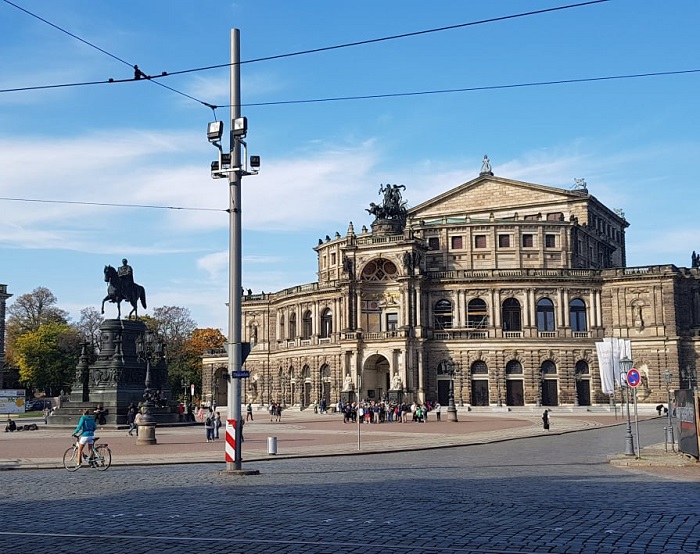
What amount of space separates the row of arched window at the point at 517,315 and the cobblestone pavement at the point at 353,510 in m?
61.3

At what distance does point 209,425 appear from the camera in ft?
126

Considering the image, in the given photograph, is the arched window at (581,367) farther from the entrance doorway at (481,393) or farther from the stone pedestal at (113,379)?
the stone pedestal at (113,379)

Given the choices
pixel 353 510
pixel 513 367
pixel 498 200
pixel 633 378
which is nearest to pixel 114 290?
pixel 633 378

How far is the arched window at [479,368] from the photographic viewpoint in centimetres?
8394

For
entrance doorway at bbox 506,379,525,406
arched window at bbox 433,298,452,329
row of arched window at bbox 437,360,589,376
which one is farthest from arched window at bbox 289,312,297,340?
entrance doorway at bbox 506,379,525,406

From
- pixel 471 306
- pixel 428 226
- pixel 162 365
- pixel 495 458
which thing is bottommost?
pixel 495 458

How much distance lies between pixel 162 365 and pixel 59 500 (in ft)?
121

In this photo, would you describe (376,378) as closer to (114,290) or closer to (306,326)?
(306,326)

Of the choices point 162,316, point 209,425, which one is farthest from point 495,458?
point 162,316

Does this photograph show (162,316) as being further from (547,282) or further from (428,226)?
(547,282)

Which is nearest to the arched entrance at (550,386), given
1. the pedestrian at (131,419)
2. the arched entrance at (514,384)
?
the arched entrance at (514,384)

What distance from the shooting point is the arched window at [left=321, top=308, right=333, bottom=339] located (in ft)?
302

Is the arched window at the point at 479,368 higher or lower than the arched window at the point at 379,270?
lower

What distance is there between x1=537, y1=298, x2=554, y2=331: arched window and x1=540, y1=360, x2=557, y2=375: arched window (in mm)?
3707
